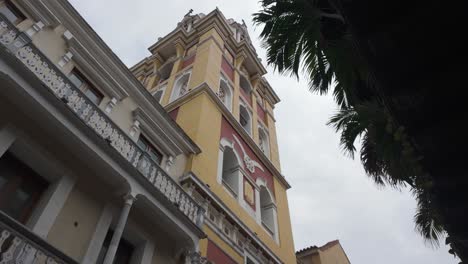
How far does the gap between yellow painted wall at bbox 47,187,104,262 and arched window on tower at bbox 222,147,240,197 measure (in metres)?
6.69

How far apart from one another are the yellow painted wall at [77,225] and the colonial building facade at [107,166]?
0.08 feet

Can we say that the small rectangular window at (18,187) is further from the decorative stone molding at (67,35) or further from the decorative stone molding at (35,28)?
the decorative stone molding at (67,35)

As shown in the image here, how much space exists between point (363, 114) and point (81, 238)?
6311 millimetres

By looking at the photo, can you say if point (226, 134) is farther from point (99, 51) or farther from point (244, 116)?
point (99, 51)

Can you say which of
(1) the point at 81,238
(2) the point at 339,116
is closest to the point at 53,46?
(1) the point at 81,238

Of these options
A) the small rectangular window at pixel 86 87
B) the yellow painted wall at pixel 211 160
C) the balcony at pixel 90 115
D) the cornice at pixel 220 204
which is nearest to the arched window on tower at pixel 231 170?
the yellow painted wall at pixel 211 160

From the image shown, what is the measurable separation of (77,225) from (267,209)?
34.0ft

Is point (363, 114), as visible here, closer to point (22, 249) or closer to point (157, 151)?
point (22, 249)

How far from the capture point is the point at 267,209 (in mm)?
16859

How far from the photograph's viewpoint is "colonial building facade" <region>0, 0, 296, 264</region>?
7.48m

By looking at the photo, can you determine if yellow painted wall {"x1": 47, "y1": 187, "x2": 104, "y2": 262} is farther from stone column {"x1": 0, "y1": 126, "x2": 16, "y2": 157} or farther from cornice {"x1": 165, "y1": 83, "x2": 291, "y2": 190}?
cornice {"x1": 165, "y1": 83, "x2": 291, "y2": 190}

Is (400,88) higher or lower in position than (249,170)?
lower

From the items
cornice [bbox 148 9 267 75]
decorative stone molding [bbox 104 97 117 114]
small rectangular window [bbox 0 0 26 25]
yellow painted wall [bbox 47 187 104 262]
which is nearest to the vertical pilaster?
yellow painted wall [bbox 47 187 104 262]

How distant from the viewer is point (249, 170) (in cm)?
1642
